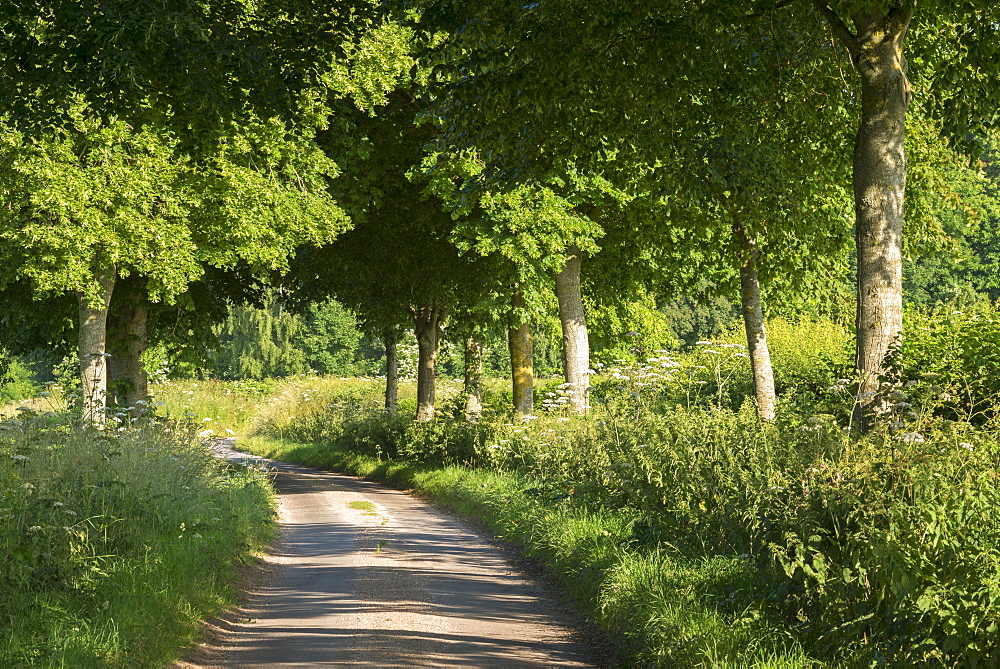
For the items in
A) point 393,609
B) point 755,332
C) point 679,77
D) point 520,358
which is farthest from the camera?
point 520,358


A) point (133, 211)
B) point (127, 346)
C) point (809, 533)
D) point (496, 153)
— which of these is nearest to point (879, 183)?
point (496, 153)

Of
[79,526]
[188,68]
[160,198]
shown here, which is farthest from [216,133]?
[160,198]

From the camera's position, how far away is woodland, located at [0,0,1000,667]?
22.4 ft

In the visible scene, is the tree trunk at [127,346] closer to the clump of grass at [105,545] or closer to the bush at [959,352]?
the clump of grass at [105,545]

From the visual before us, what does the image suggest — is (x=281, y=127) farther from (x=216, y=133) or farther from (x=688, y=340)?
(x=688, y=340)

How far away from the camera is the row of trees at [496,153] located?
9750mm

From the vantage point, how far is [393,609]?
9266 mm

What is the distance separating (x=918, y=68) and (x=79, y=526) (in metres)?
12.5

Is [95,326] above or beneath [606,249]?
beneath

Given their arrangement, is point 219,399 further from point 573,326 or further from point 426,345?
point 573,326

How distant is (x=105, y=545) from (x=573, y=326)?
13017 mm

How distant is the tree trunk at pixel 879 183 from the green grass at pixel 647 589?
99.6 inches

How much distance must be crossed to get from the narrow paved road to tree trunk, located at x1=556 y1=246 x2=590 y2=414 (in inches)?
240

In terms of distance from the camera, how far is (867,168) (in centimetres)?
985
